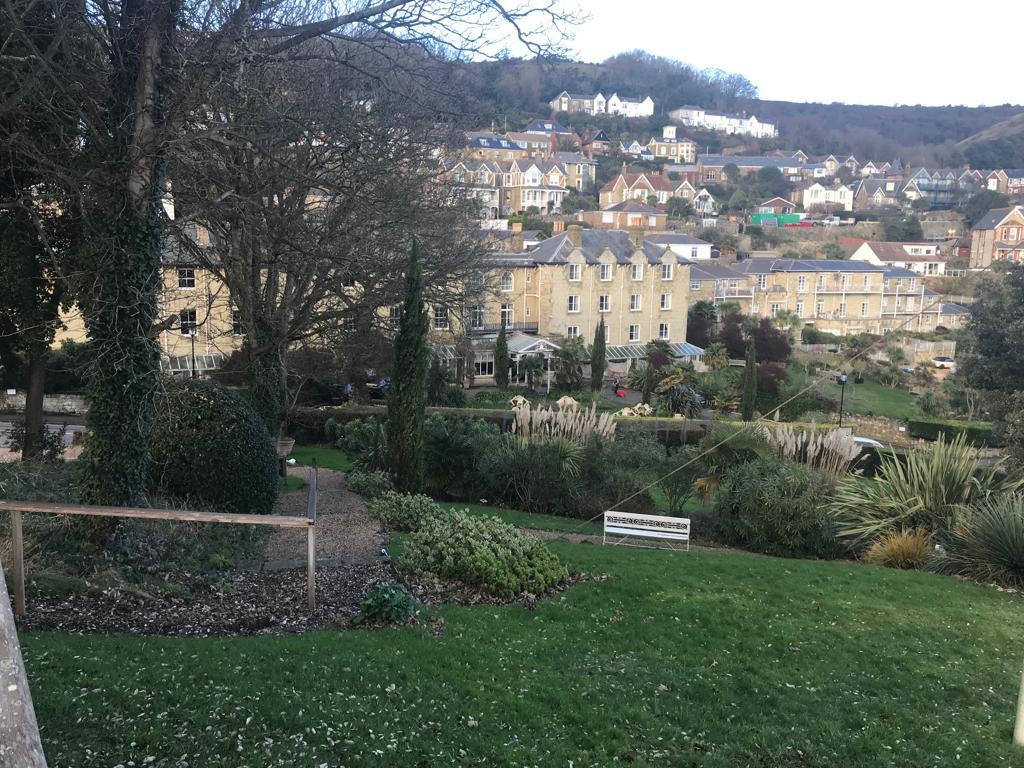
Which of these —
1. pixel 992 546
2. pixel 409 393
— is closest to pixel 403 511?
pixel 409 393

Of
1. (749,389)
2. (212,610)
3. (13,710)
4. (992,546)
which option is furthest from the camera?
(749,389)

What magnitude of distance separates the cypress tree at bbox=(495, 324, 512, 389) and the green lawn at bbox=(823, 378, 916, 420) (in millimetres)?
16395

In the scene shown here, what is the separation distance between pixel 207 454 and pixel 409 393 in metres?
4.33

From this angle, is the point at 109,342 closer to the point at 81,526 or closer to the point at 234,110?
the point at 81,526

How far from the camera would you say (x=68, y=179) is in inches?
338

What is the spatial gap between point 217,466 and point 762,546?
8387 mm

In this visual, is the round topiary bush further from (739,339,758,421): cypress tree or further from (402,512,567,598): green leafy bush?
(739,339,758,421): cypress tree

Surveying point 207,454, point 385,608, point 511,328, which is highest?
point 511,328

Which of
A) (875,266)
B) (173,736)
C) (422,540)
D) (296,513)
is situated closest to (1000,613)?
(422,540)

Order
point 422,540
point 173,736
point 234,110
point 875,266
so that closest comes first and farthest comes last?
point 173,736
point 422,540
point 234,110
point 875,266

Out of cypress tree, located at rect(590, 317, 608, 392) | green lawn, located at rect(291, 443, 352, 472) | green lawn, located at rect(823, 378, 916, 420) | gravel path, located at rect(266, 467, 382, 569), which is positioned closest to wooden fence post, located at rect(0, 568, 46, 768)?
gravel path, located at rect(266, 467, 382, 569)

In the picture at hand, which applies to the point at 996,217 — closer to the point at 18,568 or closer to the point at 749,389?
the point at 749,389

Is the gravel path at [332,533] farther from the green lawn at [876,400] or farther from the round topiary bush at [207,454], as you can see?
the green lawn at [876,400]

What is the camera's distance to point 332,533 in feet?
36.3
